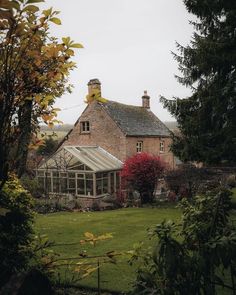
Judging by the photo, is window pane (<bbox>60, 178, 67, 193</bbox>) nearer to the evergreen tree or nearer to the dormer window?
the dormer window

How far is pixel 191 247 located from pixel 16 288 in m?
2.02

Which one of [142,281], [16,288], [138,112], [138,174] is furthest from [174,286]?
[138,112]

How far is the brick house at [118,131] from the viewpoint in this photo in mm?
28672

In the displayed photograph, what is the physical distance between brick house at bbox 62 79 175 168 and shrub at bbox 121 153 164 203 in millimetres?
6183

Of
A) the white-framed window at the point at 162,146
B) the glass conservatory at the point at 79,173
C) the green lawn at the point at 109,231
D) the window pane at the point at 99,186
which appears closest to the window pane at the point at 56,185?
the glass conservatory at the point at 79,173

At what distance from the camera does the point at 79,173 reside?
2539 centimetres

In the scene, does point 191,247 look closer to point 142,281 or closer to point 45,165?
point 142,281

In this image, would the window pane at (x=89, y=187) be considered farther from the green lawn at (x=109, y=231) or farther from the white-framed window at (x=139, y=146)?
the green lawn at (x=109, y=231)

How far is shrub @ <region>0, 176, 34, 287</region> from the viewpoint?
4.29 metres

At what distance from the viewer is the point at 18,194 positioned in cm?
518

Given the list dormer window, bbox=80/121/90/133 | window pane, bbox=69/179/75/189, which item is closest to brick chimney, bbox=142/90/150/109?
dormer window, bbox=80/121/90/133

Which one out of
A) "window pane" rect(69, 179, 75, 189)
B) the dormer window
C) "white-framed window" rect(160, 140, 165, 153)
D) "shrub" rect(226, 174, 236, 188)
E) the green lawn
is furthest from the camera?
"white-framed window" rect(160, 140, 165, 153)

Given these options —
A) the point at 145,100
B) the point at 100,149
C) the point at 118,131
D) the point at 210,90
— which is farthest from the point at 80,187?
the point at 145,100

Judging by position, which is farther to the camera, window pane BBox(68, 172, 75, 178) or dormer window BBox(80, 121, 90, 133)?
dormer window BBox(80, 121, 90, 133)
